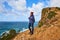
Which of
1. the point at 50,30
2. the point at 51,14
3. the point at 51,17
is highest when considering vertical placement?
the point at 51,14

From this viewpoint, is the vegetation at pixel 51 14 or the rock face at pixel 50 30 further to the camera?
the vegetation at pixel 51 14

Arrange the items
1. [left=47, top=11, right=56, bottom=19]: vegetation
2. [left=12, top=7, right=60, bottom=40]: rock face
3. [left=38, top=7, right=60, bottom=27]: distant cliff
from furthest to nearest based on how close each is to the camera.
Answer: [left=47, top=11, right=56, bottom=19]: vegetation < [left=38, top=7, right=60, bottom=27]: distant cliff < [left=12, top=7, right=60, bottom=40]: rock face

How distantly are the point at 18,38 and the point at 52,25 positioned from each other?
11.0 feet

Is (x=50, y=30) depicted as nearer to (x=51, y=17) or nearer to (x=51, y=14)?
(x=51, y=17)

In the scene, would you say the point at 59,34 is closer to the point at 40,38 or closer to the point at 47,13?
the point at 40,38

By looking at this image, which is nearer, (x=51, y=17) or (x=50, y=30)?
(x=50, y=30)

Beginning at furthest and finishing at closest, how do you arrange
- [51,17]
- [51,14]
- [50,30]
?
[51,14] < [51,17] < [50,30]

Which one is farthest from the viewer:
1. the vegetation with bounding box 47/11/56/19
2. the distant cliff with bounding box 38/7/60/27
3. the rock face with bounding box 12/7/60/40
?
the vegetation with bounding box 47/11/56/19

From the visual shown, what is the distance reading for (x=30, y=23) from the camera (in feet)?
62.8

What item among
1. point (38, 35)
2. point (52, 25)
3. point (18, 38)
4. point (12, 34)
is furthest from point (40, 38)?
point (12, 34)

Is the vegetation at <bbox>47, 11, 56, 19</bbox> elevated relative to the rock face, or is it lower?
elevated

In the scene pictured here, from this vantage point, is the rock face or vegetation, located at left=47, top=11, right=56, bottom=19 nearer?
the rock face

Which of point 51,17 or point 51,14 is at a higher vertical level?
point 51,14

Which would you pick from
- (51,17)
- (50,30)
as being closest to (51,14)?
(51,17)
